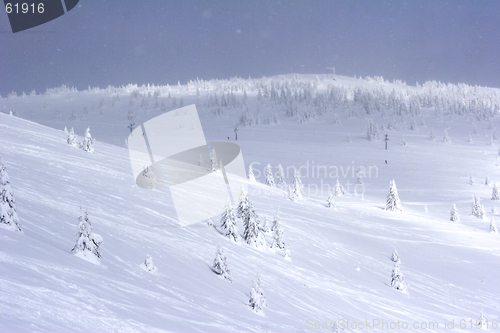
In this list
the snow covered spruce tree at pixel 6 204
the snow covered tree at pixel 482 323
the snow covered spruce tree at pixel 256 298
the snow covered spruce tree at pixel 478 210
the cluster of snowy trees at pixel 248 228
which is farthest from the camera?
the snow covered spruce tree at pixel 478 210

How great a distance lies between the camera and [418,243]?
24.3m

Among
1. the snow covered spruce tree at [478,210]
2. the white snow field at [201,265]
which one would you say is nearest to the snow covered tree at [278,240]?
the white snow field at [201,265]

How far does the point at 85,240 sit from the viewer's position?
309 inches

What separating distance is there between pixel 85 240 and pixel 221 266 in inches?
157

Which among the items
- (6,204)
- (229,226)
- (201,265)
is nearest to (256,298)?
(201,265)

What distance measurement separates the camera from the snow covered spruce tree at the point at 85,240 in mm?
7727

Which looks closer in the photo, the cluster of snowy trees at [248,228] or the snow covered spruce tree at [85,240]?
the snow covered spruce tree at [85,240]

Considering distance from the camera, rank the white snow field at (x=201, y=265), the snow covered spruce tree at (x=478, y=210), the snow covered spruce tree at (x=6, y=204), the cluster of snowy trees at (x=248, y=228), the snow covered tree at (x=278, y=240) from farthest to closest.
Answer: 1. the snow covered spruce tree at (x=478, y=210)
2. the snow covered tree at (x=278, y=240)
3. the cluster of snowy trees at (x=248, y=228)
4. the snow covered spruce tree at (x=6, y=204)
5. the white snow field at (x=201, y=265)

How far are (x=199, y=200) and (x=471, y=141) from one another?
11054cm

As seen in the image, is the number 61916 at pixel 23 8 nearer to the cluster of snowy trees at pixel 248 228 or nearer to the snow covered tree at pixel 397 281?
the cluster of snowy trees at pixel 248 228

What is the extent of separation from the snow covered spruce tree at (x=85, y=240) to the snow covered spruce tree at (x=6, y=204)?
4.33ft

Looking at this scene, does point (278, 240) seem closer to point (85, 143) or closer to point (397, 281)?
point (397, 281)

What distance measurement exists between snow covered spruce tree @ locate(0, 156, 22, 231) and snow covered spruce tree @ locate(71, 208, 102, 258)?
132 cm

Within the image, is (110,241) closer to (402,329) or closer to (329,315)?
(329,315)
